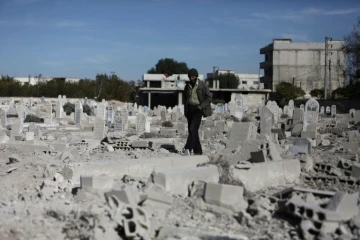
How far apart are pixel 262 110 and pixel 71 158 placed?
8225 mm

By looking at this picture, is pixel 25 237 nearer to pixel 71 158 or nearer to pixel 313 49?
pixel 71 158

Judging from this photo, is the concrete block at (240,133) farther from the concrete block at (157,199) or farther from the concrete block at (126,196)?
the concrete block at (126,196)

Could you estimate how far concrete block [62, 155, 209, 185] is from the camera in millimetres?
7992

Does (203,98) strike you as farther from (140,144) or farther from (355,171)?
(355,171)

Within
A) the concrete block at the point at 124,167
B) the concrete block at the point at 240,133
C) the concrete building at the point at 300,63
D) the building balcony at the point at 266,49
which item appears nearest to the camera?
the concrete block at the point at 124,167

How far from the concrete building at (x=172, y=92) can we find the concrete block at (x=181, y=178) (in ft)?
180

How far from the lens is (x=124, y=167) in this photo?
8.26 meters

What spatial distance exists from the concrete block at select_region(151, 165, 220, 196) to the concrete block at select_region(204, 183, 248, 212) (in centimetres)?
56

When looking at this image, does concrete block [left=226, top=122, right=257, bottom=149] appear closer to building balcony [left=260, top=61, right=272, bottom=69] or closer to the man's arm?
the man's arm

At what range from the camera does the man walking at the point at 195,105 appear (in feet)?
34.1

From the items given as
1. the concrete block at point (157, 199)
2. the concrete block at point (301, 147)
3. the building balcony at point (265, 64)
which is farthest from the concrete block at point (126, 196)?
the building balcony at point (265, 64)

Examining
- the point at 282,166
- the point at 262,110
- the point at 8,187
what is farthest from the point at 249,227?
the point at 262,110

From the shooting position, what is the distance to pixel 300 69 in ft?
259

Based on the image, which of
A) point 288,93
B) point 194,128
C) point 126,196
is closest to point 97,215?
point 126,196
